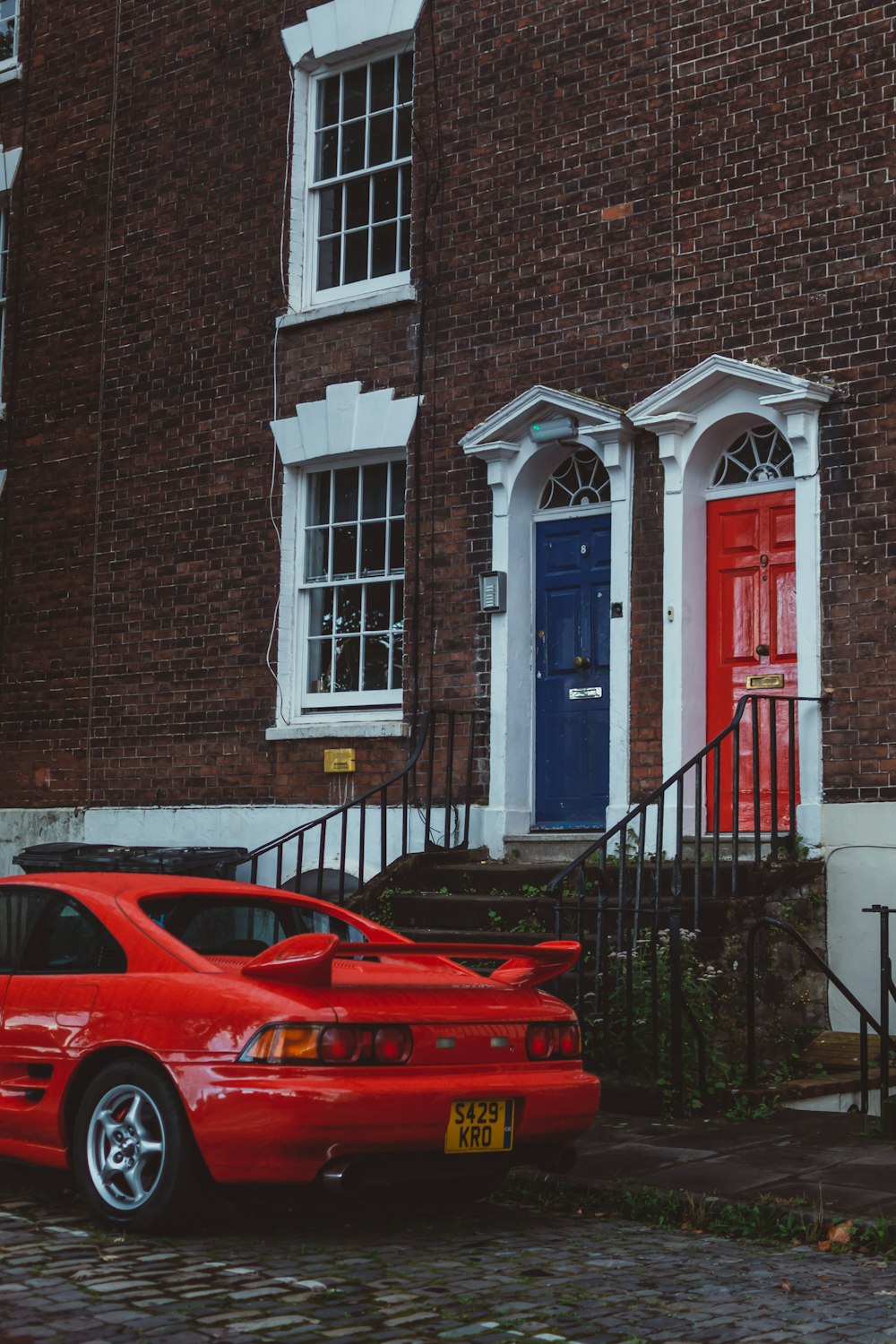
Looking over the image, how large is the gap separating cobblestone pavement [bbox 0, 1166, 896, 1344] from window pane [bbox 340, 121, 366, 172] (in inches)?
372

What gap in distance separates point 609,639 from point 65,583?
18.1 feet

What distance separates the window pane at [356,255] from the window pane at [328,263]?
0.10 m

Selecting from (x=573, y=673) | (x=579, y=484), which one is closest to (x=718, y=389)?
(x=579, y=484)

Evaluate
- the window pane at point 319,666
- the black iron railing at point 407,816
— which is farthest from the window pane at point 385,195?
the black iron railing at point 407,816

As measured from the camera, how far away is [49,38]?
15992 millimetres

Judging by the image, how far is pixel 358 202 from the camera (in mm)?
13789

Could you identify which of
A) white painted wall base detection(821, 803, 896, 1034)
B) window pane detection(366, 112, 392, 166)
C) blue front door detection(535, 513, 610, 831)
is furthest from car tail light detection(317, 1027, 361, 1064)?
window pane detection(366, 112, 392, 166)

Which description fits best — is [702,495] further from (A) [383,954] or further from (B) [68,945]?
(B) [68,945]

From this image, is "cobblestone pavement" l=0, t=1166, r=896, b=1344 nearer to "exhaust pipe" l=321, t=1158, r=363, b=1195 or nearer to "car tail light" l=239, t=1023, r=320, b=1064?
"exhaust pipe" l=321, t=1158, r=363, b=1195

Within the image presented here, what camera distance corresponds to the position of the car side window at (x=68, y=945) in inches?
251

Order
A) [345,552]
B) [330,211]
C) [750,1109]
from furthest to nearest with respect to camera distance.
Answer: [330,211]
[345,552]
[750,1109]

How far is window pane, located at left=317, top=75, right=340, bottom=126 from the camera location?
14.0 meters

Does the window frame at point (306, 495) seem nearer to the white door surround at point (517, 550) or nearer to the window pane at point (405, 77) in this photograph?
the white door surround at point (517, 550)

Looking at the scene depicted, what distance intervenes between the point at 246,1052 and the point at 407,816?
20.9 ft
